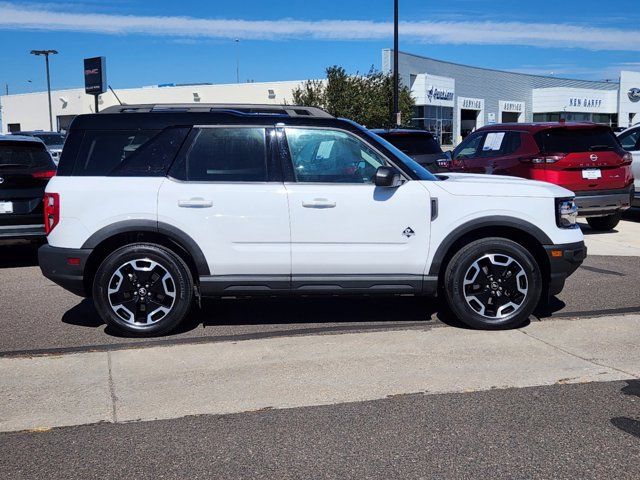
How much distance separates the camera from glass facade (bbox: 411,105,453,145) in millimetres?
45178

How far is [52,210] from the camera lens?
18.9 ft

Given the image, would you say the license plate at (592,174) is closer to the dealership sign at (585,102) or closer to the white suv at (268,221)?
the white suv at (268,221)

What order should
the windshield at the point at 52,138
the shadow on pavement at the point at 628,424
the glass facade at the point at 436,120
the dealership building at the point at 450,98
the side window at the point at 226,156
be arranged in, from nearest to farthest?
1. the shadow on pavement at the point at 628,424
2. the side window at the point at 226,156
3. the windshield at the point at 52,138
4. the glass facade at the point at 436,120
5. the dealership building at the point at 450,98

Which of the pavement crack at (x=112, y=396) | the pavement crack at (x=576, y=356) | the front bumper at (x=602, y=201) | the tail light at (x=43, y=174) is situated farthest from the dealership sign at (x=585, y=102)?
the pavement crack at (x=112, y=396)

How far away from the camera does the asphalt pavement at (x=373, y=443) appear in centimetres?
348

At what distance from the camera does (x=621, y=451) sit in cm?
363

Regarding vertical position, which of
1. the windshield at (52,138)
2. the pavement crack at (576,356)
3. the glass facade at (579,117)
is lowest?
the pavement crack at (576,356)

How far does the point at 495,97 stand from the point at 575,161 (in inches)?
1925

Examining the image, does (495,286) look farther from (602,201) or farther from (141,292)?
(602,201)

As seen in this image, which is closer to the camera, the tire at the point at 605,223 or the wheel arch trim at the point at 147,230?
the wheel arch trim at the point at 147,230

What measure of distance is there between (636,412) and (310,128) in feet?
10.8

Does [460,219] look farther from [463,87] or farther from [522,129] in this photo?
[463,87]

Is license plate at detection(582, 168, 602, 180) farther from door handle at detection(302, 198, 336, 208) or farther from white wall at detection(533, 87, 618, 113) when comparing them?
white wall at detection(533, 87, 618, 113)

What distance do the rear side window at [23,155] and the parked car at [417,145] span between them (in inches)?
229
